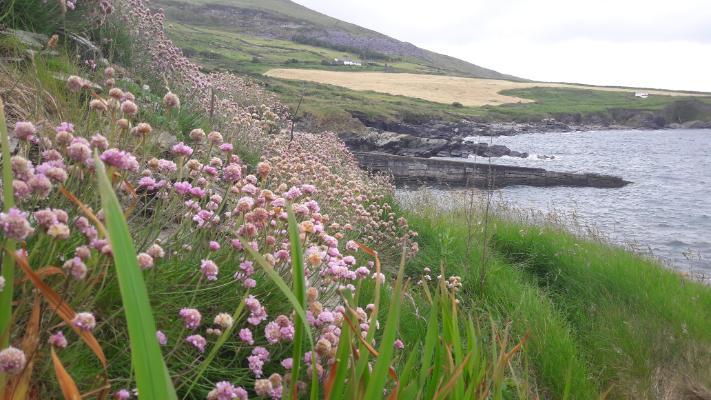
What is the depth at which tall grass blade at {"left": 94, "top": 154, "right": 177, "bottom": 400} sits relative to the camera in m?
0.80

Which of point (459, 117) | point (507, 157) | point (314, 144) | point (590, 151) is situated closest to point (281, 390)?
point (314, 144)

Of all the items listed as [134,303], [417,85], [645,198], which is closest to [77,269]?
[134,303]

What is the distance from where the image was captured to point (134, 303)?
0.81 metres

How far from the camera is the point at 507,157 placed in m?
36.3

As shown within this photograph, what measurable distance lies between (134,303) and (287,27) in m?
149

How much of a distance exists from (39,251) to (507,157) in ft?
120

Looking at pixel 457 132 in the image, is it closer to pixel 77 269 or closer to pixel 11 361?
pixel 77 269

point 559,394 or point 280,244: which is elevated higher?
point 280,244

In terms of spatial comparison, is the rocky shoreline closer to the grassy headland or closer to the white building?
the grassy headland

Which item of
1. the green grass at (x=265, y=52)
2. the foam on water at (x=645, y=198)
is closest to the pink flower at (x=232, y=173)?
the foam on water at (x=645, y=198)

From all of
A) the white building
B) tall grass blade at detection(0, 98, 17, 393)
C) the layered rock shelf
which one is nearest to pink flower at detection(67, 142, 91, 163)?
tall grass blade at detection(0, 98, 17, 393)

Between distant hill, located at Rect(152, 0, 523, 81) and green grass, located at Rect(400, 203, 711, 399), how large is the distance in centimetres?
11453

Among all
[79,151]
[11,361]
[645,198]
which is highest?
[79,151]

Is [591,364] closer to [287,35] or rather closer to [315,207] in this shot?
[315,207]
